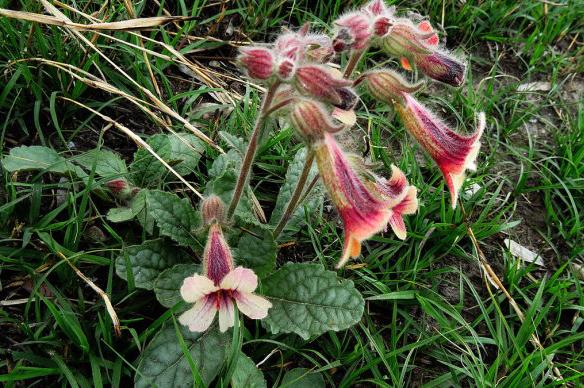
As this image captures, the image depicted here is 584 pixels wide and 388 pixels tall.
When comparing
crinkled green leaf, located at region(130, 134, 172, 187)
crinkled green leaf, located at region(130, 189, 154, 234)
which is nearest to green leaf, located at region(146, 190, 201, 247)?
crinkled green leaf, located at region(130, 189, 154, 234)

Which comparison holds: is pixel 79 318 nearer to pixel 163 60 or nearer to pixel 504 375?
pixel 163 60

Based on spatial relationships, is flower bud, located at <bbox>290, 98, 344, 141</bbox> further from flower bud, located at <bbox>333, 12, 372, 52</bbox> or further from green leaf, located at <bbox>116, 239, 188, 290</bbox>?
green leaf, located at <bbox>116, 239, 188, 290</bbox>

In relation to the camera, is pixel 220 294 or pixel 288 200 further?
pixel 288 200

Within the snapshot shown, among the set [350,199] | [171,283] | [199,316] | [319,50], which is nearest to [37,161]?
[171,283]

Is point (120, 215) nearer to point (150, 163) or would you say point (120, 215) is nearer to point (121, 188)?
point (121, 188)

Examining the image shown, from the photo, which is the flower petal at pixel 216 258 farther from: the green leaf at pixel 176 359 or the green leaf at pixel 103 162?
the green leaf at pixel 103 162

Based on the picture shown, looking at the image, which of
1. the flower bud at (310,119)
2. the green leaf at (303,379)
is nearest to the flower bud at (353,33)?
the flower bud at (310,119)
